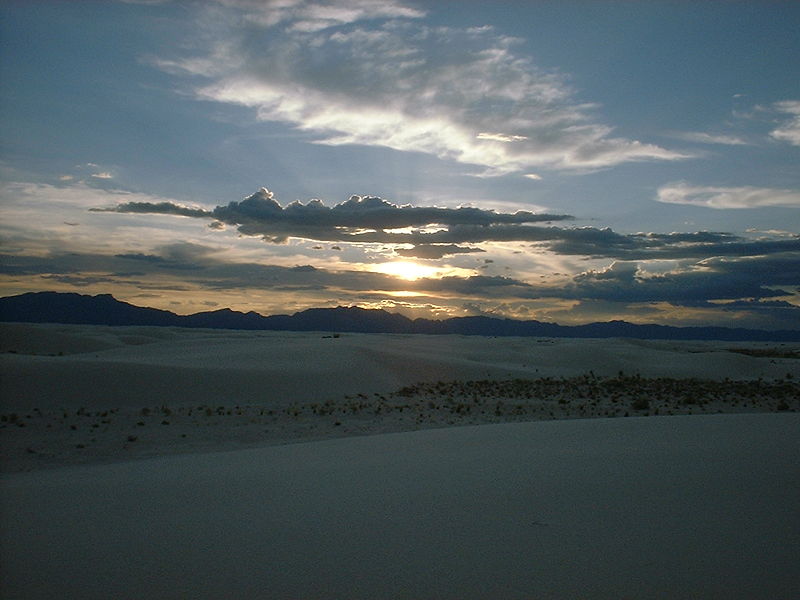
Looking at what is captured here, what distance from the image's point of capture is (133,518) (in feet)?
18.4

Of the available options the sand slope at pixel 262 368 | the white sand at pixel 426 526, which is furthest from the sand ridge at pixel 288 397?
the white sand at pixel 426 526

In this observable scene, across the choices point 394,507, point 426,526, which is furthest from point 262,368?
point 426,526

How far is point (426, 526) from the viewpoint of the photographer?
496cm

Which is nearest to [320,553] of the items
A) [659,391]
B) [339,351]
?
[659,391]

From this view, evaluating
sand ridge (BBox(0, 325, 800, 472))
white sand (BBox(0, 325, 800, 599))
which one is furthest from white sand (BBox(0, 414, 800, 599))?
sand ridge (BBox(0, 325, 800, 472))

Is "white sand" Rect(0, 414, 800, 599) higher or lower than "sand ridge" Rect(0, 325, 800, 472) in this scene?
higher

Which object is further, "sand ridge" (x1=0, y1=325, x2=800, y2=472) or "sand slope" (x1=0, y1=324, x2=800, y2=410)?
"sand slope" (x1=0, y1=324, x2=800, y2=410)

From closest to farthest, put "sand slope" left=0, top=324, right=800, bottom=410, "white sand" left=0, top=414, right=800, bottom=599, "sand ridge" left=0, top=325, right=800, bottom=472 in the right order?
"white sand" left=0, top=414, right=800, bottom=599
"sand ridge" left=0, top=325, right=800, bottom=472
"sand slope" left=0, top=324, right=800, bottom=410

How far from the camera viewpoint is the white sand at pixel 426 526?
3871mm

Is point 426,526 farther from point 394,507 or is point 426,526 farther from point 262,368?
point 262,368

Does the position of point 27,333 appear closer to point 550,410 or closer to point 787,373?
point 550,410

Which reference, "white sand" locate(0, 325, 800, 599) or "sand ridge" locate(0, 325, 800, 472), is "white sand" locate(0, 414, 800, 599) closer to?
"white sand" locate(0, 325, 800, 599)

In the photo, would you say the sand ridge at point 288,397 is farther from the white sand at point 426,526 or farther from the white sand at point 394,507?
the white sand at point 426,526

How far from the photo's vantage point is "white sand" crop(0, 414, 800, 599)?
12.7 ft
